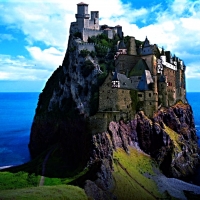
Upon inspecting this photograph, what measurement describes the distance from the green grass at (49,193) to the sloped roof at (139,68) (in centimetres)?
4356

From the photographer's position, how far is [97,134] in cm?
8412

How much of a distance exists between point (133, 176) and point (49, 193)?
22.7m

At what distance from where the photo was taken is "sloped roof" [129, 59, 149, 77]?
103550 millimetres

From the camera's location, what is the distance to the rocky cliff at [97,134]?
274ft

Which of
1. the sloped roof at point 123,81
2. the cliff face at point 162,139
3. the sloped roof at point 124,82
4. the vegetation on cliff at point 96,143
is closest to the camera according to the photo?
the vegetation on cliff at point 96,143

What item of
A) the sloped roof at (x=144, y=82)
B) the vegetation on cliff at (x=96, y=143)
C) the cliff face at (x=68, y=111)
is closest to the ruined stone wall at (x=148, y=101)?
the sloped roof at (x=144, y=82)

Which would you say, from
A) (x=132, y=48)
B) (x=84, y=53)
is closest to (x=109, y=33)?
(x=132, y=48)

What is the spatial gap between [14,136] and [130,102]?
3323 inches

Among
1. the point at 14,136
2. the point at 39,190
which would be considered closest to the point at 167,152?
the point at 39,190

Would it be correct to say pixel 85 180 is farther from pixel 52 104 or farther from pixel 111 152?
pixel 52 104

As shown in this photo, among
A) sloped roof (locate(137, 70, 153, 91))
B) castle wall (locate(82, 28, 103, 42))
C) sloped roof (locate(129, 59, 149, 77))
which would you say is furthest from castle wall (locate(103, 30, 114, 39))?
sloped roof (locate(137, 70, 153, 91))

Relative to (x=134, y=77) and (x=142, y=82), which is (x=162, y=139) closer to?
(x=142, y=82)

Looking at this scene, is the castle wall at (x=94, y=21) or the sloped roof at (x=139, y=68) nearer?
the sloped roof at (x=139, y=68)

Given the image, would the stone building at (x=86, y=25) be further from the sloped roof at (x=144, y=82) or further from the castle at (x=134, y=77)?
the sloped roof at (x=144, y=82)
